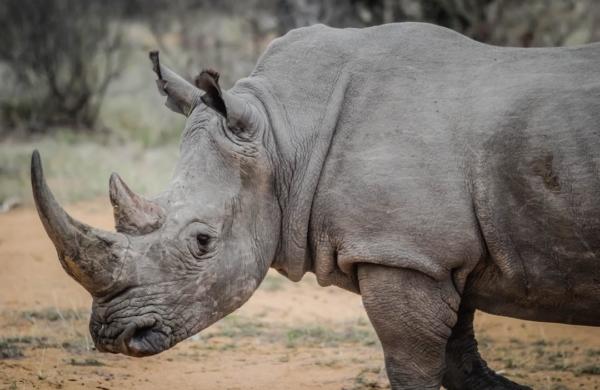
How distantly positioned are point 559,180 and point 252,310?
4165 mm

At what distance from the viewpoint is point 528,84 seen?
14.3 feet

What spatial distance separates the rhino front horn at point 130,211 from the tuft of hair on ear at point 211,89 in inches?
21.7

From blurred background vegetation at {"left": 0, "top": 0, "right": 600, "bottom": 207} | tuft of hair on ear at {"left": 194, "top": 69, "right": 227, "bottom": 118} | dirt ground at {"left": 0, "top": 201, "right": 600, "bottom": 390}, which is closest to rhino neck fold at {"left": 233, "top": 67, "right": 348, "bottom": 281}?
tuft of hair on ear at {"left": 194, "top": 69, "right": 227, "bottom": 118}

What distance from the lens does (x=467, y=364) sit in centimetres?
A: 530

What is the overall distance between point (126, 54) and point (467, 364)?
36.8 ft

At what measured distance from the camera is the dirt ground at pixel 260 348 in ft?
19.2

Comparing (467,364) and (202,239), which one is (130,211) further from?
(467,364)

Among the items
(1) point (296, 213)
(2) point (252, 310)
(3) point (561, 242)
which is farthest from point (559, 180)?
(2) point (252, 310)

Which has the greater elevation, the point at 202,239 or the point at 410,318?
the point at 202,239

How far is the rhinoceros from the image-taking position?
4223 mm

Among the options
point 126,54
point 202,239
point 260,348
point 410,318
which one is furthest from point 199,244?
point 126,54

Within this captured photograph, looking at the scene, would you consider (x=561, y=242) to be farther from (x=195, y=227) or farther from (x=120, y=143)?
(x=120, y=143)

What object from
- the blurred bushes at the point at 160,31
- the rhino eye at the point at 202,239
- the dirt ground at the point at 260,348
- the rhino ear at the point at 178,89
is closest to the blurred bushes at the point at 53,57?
the blurred bushes at the point at 160,31

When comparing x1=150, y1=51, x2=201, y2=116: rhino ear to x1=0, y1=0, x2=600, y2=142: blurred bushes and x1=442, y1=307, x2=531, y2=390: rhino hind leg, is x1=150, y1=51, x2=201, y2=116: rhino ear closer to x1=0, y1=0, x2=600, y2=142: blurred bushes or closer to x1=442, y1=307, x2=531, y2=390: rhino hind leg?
x1=442, y1=307, x2=531, y2=390: rhino hind leg
